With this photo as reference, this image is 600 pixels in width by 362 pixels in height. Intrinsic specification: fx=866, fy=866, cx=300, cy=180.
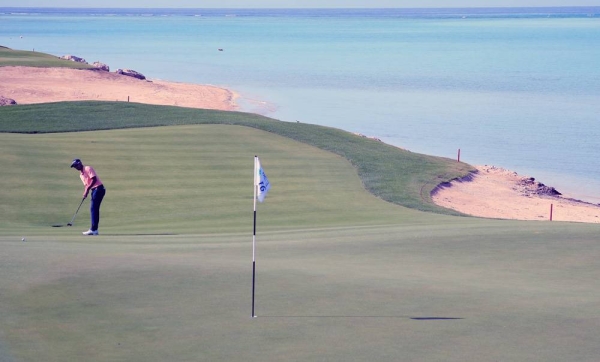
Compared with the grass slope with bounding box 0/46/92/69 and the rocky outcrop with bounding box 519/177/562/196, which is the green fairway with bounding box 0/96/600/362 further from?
the grass slope with bounding box 0/46/92/69

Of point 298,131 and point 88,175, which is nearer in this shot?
point 88,175

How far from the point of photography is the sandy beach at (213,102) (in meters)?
24.0

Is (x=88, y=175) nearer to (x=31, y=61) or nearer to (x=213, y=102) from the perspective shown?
(x=213, y=102)

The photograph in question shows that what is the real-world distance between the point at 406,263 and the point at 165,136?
43.8 feet

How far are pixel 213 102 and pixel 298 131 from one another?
1021 inches

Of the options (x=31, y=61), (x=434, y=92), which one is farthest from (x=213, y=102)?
(x=434, y=92)

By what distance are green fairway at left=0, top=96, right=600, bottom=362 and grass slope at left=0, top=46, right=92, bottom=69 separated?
36276 millimetres

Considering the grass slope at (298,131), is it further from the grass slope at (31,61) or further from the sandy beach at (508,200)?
the grass slope at (31,61)

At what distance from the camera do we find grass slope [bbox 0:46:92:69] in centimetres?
5664

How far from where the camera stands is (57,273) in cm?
1038

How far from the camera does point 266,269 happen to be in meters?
11.1

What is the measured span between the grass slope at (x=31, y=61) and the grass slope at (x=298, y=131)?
84.9ft

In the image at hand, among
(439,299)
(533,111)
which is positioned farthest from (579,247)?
(533,111)

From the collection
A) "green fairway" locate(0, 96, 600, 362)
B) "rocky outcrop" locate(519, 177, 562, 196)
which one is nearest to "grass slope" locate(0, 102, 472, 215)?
"green fairway" locate(0, 96, 600, 362)
